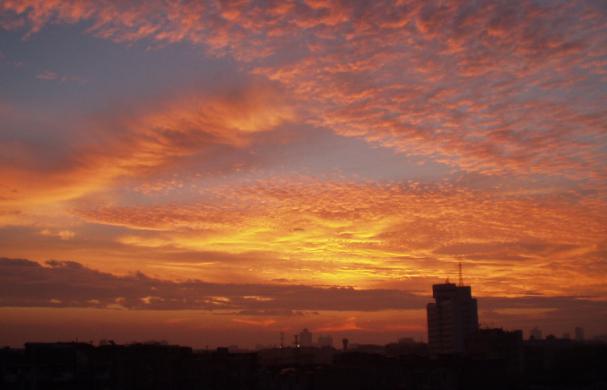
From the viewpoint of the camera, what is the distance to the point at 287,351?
17900 cm

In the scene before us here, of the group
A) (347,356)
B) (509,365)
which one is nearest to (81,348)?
(347,356)

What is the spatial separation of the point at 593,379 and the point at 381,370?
4167cm

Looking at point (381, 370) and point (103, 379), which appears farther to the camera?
point (381, 370)

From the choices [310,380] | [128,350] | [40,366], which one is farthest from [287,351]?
[40,366]

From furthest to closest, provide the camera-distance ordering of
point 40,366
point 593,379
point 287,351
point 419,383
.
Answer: point 287,351
point 593,379
point 419,383
point 40,366

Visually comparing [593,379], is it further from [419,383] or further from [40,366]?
[40,366]

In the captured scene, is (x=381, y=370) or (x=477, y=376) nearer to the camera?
(x=381, y=370)

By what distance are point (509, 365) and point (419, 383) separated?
5565 centimetres

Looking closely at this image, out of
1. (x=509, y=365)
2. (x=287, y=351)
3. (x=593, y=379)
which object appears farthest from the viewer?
(x=287, y=351)

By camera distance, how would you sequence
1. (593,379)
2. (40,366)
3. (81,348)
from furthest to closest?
(593,379) → (81,348) → (40,366)

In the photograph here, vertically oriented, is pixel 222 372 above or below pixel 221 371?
below

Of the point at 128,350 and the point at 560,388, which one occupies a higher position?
the point at 128,350

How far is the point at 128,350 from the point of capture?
217 ft

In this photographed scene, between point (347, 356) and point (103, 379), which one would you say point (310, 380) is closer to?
point (347, 356)
